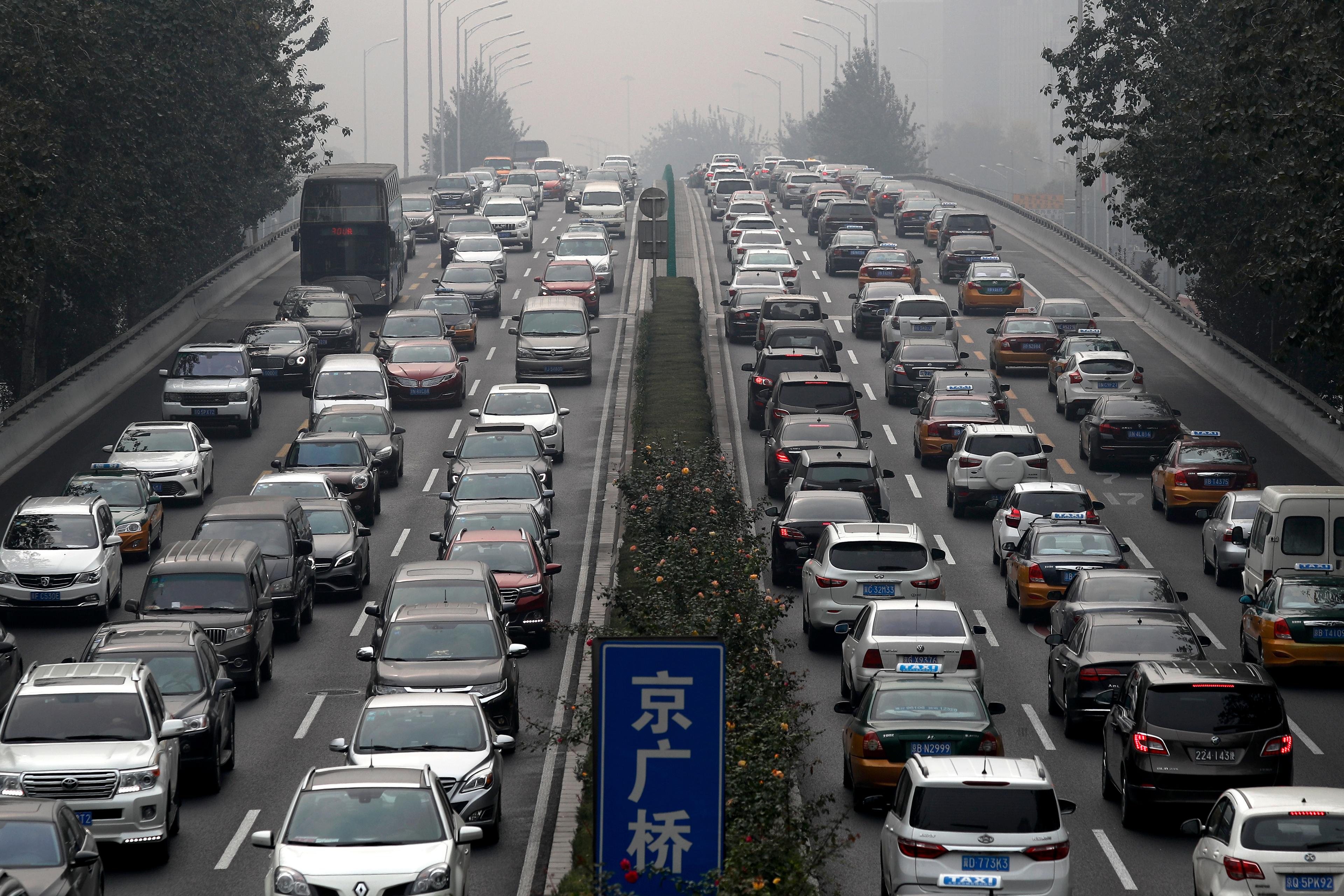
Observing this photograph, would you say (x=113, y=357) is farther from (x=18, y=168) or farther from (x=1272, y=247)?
(x=1272, y=247)

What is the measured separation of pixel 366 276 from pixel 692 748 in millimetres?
46958

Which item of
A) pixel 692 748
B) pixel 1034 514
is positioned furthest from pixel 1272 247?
pixel 692 748

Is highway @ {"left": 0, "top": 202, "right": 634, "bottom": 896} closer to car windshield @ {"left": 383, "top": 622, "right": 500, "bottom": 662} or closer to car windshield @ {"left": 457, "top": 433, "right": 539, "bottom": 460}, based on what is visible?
car windshield @ {"left": 383, "top": 622, "right": 500, "bottom": 662}

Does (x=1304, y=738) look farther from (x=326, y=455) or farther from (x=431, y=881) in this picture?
(x=326, y=455)

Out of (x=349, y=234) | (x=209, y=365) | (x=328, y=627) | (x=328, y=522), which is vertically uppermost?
(x=349, y=234)

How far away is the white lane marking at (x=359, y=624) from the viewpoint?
1016 inches

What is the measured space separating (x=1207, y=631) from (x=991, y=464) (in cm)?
681

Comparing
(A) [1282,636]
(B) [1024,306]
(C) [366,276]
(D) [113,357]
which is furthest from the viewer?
(B) [1024,306]

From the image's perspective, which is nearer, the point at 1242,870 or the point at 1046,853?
the point at 1242,870

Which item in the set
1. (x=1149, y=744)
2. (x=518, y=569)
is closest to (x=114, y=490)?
(x=518, y=569)

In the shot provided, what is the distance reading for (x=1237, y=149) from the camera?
121 ft

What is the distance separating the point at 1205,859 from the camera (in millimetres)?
13695

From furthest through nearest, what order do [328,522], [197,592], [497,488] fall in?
[497,488], [328,522], [197,592]

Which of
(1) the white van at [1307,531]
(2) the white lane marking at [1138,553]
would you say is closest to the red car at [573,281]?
(2) the white lane marking at [1138,553]
